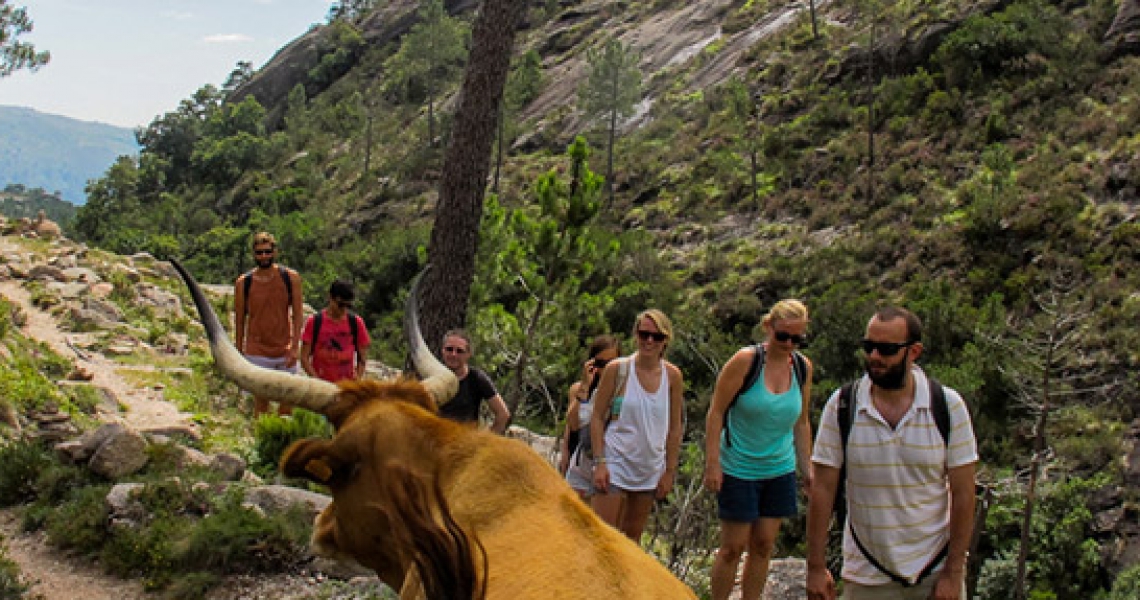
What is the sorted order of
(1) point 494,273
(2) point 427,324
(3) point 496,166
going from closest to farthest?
(2) point 427,324
(1) point 494,273
(3) point 496,166

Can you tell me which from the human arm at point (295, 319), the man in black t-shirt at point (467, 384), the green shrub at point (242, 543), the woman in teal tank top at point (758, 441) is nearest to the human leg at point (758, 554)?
the woman in teal tank top at point (758, 441)

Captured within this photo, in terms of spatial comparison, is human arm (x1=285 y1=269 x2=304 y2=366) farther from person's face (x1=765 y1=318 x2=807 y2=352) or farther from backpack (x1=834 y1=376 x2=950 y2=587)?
backpack (x1=834 y1=376 x2=950 y2=587)

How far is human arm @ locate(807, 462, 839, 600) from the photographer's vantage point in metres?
3.61

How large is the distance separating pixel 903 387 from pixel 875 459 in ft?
0.98

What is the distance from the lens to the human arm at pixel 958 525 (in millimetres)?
3393

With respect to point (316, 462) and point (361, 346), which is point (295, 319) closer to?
point (361, 346)

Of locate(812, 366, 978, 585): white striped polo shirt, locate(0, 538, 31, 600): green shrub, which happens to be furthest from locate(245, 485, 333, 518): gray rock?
locate(812, 366, 978, 585): white striped polo shirt

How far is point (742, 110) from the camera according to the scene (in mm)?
39938

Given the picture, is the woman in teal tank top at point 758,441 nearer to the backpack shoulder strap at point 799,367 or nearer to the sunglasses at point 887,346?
the backpack shoulder strap at point 799,367

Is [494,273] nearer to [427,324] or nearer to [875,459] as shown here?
[427,324]

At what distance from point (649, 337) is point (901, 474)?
5.30 ft

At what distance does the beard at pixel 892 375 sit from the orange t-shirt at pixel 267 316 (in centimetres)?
474

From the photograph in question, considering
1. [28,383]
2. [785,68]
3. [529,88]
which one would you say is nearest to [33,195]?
[529,88]

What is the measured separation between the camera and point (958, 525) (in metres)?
3.41
